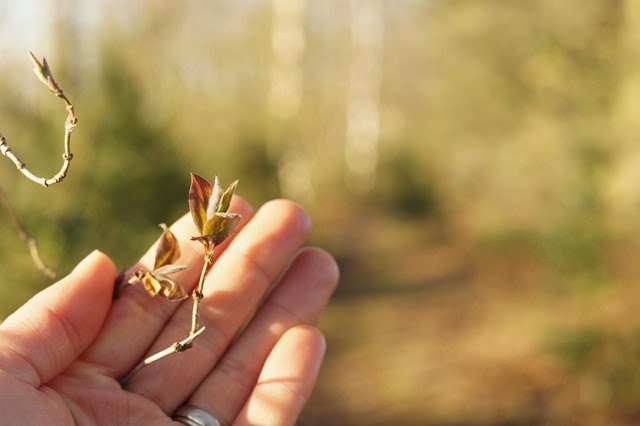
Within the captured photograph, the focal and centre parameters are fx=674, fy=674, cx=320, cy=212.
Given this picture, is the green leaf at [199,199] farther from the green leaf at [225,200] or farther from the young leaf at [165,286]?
the young leaf at [165,286]

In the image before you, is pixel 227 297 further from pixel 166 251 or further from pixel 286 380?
pixel 166 251

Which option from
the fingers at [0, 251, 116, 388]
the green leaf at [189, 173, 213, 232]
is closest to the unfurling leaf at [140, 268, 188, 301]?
the green leaf at [189, 173, 213, 232]

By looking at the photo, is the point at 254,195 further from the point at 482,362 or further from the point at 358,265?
the point at 482,362

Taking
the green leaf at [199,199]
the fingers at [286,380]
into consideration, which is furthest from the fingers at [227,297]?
the green leaf at [199,199]

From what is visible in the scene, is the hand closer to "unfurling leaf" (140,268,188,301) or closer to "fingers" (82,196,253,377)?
"fingers" (82,196,253,377)

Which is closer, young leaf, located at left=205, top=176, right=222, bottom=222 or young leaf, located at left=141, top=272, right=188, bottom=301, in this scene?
young leaf, located at left=205, top=176, right=222, bottom=222

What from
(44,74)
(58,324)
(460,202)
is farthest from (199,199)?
(460,202)

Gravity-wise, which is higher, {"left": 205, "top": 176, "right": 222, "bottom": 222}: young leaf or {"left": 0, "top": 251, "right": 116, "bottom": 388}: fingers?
{"left": 205, "top": 176, "right": 222, "bottom": 222}: young leaf
